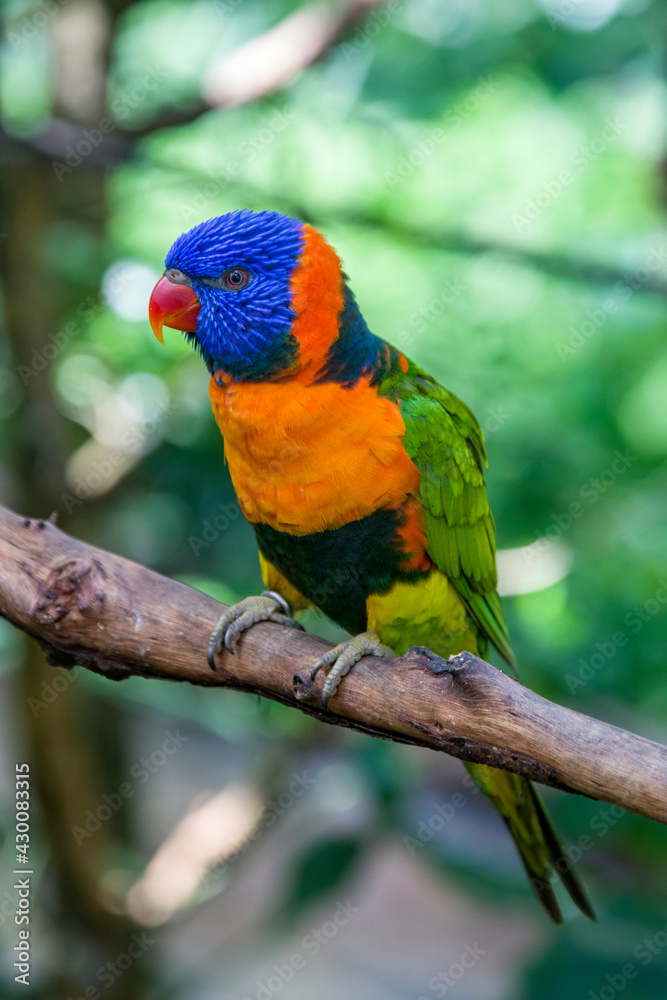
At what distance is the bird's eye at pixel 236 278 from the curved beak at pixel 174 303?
11 cm

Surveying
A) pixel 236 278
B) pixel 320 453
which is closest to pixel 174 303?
pixel 236 278

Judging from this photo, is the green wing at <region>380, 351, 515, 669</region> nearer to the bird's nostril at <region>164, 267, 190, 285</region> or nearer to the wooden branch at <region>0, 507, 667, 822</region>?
the wooden branch at <region>0, 507, 667, 822</region>

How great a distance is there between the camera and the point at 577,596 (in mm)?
2889

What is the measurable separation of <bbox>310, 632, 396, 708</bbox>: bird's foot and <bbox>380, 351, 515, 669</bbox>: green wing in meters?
0.33

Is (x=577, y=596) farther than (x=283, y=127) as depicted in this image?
No

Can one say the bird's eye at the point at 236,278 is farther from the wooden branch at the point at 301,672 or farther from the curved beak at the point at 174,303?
the wooden branch at the point at 301,672

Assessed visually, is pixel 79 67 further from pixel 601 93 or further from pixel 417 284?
pixel 601 93

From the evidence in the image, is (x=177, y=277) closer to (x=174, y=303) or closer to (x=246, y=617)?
(x=174, y=303)

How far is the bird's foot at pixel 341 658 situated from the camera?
6.95ft

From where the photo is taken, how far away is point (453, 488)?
2.43 meters

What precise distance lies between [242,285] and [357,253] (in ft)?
8.29

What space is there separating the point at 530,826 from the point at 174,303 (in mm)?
1889

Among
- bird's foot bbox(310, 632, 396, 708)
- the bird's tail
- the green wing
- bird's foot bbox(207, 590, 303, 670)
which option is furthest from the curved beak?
the bird's tail

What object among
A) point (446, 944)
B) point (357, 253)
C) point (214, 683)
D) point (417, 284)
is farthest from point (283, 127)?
point (446, 944)
